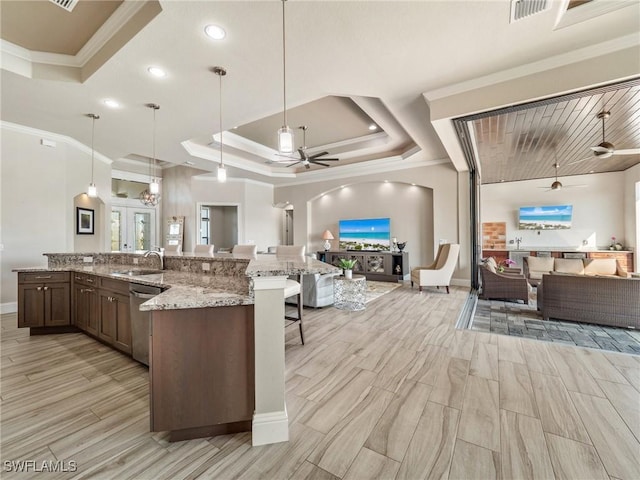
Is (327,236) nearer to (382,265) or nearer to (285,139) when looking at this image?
(382,265)

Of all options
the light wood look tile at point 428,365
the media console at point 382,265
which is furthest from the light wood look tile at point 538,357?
the media console at point 382,265

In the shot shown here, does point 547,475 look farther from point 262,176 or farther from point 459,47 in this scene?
point 262,176

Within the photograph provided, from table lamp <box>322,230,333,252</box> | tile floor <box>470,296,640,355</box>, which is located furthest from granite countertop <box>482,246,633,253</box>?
table lamp <box>322,230,333,252</box>

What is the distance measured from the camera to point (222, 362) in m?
1.62

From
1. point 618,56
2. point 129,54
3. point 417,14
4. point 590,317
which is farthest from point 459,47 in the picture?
point 590,317

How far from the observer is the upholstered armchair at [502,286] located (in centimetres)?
459

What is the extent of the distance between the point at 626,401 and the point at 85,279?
5.18m

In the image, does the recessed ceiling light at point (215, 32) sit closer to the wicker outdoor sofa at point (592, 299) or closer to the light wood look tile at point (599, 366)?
the light wood look tile at point (599, 366)

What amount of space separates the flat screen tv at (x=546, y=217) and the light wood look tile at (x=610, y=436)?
6.95 metres

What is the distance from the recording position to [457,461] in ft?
4.72

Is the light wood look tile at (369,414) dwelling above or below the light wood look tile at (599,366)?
below

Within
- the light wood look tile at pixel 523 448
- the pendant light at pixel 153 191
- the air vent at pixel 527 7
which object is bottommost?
the light wood look tile at pixel 523 448

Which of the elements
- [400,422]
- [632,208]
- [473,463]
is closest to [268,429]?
[400,422]

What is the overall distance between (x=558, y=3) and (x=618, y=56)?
1.06m
